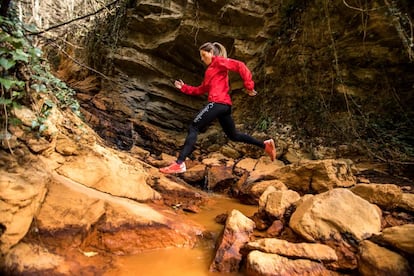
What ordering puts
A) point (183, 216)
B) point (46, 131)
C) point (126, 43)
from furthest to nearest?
point (126, 43) → point (183, 216) → point (46, 131)

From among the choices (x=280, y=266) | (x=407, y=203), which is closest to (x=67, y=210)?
(x=280, y=266)

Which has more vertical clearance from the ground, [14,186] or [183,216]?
[14,186]

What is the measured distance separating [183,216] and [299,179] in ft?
6.18

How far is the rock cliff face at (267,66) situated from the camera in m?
5.09

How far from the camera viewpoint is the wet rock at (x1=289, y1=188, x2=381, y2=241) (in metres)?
2.18

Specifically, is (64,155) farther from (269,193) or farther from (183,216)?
(269,193)


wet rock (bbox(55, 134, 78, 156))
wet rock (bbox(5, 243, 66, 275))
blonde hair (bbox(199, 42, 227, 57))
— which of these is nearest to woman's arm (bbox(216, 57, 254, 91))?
blonde hair (bbox(199, 42, 227, 57))

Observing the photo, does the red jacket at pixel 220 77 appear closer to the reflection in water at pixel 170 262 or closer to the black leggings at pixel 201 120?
the black leggings at pixel 201 120

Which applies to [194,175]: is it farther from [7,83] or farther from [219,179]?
[7,83]

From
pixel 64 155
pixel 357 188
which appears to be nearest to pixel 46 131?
pixel 64 155

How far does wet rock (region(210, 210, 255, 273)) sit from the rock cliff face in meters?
3.08

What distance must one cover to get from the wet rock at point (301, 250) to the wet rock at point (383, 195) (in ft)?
3.48

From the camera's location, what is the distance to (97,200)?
8.24 ft

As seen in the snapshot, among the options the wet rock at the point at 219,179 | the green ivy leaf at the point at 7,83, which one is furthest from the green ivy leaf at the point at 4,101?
the wet rock at the point at 219,179
